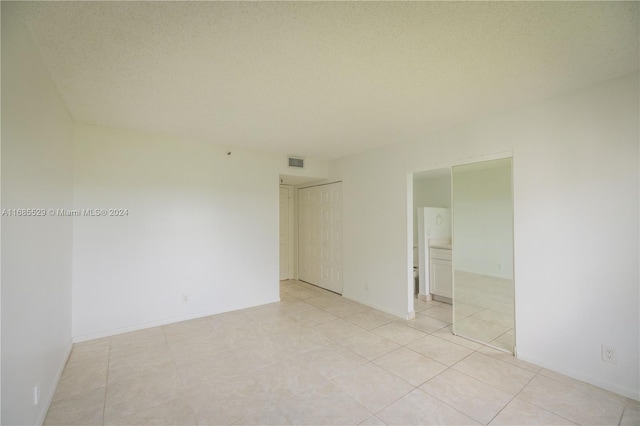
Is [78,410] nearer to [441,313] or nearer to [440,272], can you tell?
[441,313]

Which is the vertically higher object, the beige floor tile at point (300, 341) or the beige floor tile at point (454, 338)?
the beige floor tile at point (300, 341)

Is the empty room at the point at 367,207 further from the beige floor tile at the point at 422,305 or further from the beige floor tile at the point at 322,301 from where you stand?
the beige floor tile at the point at 322,301

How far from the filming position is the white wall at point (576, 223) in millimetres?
2072

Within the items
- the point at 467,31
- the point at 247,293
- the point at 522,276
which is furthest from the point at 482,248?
the point at 247,293

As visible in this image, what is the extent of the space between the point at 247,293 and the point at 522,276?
144 inches

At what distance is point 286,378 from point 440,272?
319 centimetres

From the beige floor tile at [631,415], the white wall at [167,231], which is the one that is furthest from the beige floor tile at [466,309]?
the white wall at [167,231]

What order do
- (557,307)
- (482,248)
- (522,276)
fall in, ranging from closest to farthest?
(557,307)
(522,276)
(482,248)

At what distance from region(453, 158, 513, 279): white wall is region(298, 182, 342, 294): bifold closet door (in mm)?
2100

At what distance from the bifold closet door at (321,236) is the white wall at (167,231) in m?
1.17

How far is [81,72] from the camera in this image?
202 centimetres

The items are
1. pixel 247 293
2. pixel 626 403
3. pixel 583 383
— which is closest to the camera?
pixel 626 403

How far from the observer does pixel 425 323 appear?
11.8 ft

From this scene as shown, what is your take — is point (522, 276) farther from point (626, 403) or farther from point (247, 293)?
point (247, 293)
